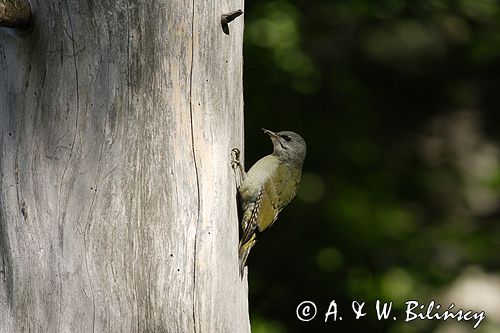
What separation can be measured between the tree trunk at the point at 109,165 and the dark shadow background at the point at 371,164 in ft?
9.40

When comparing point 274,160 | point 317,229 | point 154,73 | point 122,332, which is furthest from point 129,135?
point 317,229

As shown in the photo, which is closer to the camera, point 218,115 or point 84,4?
point 84,4

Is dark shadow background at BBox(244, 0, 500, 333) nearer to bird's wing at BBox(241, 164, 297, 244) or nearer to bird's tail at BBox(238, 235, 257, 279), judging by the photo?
bird's wing at BBox(241, 164, 297, 244)

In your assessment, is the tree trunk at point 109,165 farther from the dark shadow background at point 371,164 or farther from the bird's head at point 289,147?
the dark shadow background at point 371,164

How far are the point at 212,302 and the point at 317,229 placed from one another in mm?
3384

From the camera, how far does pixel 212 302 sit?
3.16 m

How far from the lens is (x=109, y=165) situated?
2971mm

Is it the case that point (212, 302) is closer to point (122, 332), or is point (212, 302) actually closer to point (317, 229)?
point (122, 332)

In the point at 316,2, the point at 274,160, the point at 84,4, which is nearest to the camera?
the point at 84,4

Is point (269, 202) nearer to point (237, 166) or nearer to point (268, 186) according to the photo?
point (268, 186)

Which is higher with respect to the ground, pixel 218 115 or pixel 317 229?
pixel 218 115

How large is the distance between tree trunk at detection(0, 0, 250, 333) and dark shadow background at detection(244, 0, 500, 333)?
2.87 meters

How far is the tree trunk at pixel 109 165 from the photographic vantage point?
2959mm

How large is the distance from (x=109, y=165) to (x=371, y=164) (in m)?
4.04
